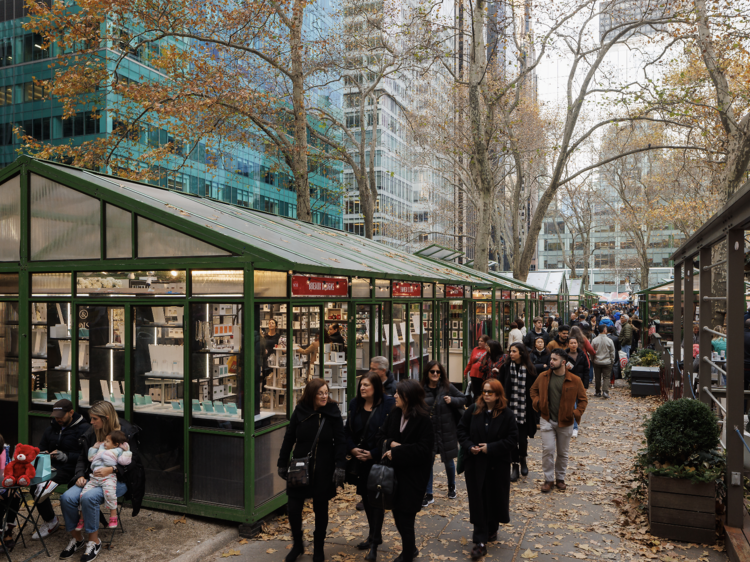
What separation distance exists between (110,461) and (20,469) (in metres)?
0.77

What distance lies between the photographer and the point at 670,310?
2641 cm

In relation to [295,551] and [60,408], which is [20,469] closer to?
[60,408]

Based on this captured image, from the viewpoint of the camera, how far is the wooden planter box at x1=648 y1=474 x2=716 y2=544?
5.86 metres

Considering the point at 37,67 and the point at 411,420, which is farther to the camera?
the point at 37,67

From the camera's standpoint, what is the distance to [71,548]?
5.73 m

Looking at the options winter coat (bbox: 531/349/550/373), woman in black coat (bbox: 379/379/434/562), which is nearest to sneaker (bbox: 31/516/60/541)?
woman in black coat (bbox: 379/379/434/562)

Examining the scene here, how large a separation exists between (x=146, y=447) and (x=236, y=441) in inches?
52.2

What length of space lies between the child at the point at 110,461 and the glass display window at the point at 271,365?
1.40 meters

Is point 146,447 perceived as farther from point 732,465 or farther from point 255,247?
point 732,465

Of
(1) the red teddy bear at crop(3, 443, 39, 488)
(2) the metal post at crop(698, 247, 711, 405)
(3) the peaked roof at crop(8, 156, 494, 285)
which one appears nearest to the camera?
(1) the red teddy bear at crop(3, 443, 39, 488)

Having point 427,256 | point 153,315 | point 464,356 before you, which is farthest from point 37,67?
point 153,315

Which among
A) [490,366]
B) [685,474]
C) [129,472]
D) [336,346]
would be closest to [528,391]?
[490,366]

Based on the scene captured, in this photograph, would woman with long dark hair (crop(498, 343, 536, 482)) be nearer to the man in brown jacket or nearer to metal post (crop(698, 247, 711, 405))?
the man in brown jacket

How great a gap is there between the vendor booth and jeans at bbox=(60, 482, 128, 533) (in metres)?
1.14
